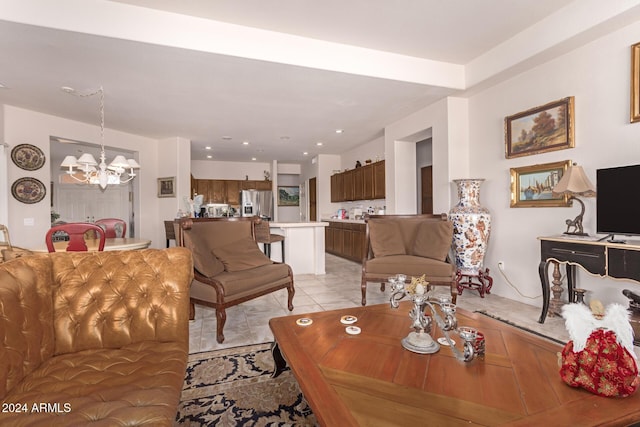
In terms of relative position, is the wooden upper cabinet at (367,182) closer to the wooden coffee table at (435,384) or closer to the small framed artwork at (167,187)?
the small framed artwork at (167,187)

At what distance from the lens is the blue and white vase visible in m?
3.74

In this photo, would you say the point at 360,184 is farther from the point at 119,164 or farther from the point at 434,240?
the point at 119,164

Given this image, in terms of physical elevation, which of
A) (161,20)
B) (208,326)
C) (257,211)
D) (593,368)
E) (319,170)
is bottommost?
(208,326)

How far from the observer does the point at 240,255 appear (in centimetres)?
316

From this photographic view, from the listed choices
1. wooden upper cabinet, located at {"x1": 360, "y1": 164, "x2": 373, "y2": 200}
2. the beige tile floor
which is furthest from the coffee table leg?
wooden upper cabinet, located at {"x1": 360, "y1": 164, "x2": 373, "y2": 200}

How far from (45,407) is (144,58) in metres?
3.04

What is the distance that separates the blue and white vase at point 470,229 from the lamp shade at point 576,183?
998 mm

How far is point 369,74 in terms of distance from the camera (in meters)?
3.47

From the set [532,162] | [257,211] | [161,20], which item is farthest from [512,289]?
[257,211]

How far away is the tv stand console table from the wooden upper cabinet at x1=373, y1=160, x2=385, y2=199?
332cm

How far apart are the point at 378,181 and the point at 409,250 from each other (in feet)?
8.35

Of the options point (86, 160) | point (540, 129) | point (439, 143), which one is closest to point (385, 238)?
point (439, 143)

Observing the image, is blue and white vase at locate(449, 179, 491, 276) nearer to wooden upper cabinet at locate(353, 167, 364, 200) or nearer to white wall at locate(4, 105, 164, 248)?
wooden upper cabinet at locate(353, 167, 364, 200)

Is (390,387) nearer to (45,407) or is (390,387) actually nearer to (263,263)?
(45,407)
